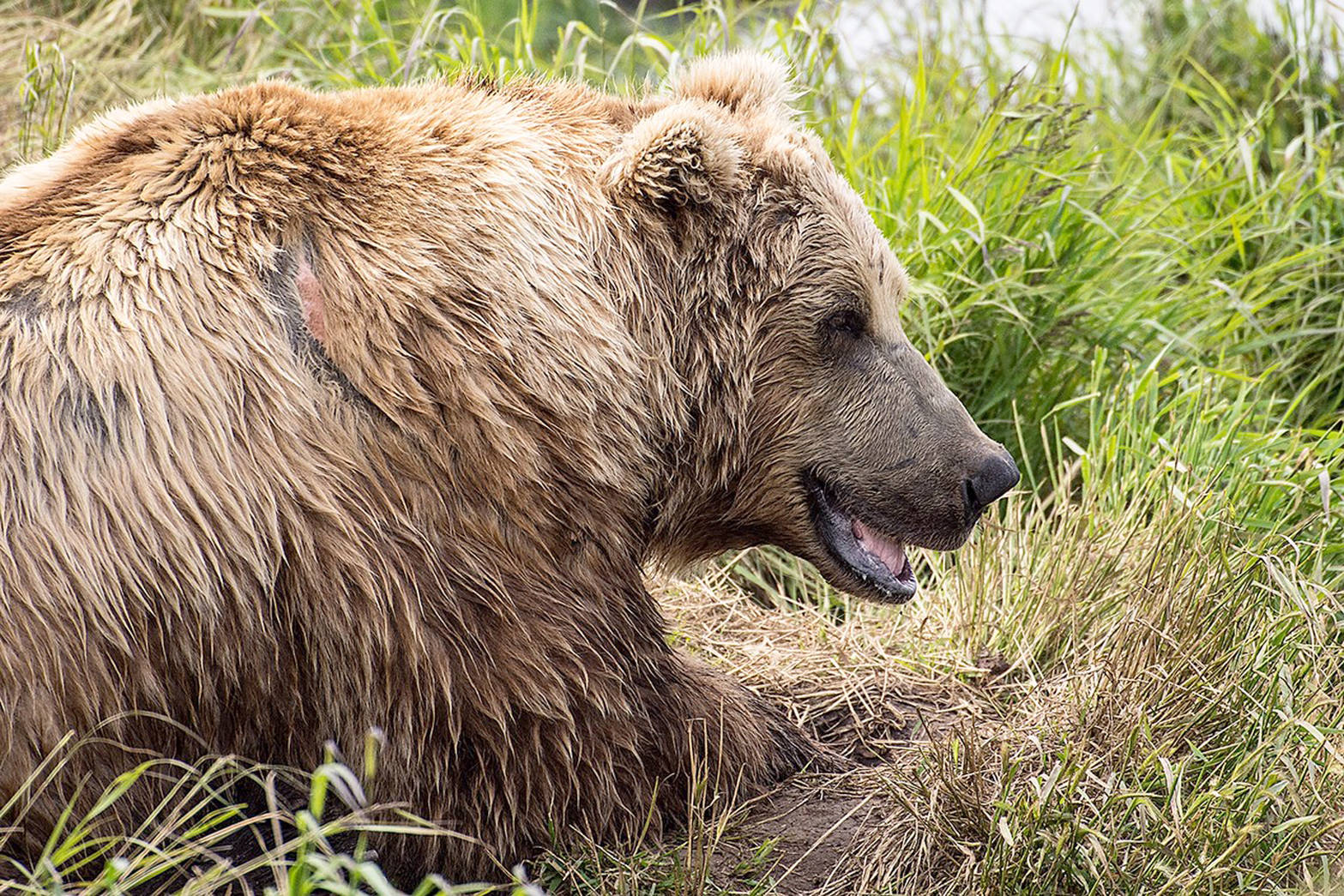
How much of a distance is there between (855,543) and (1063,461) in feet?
4.09

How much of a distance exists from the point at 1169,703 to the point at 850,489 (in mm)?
868

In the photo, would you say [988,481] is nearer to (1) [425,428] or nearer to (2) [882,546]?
(2) [882,546]

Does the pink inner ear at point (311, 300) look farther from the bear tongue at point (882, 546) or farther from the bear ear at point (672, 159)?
the bear tongue at point (882, 546)

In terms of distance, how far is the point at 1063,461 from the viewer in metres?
4.48

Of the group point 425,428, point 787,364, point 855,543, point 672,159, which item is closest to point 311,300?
point 425,428

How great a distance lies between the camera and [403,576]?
2.79 meters

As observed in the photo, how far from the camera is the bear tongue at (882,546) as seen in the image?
3496mm

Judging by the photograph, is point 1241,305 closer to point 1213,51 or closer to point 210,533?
point 1213,51

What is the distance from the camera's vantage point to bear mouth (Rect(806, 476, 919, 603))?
3.48 meters

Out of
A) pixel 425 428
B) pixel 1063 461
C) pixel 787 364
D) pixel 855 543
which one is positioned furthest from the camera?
pixel 1063 461

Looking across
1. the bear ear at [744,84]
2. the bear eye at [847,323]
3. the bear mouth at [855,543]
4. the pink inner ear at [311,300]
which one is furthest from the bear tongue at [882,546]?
the pink inner ear at [311,300]

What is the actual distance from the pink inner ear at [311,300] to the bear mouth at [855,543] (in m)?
1.22

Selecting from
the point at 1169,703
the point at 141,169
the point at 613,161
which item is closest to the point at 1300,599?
the point at 1169,703

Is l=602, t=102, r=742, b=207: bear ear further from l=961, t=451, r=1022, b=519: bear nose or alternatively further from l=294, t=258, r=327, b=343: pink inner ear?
l=961, t=451, r=1022, b=519: bear nose
